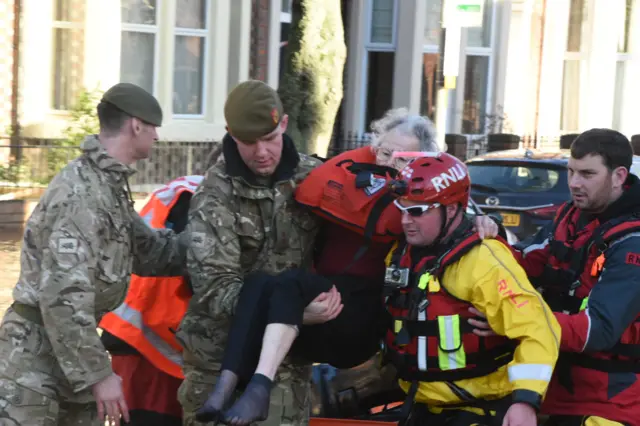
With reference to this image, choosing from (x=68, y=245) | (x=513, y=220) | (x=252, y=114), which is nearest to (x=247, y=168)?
(x=252, y=114)

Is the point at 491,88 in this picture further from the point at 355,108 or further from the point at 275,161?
the point at 275,161

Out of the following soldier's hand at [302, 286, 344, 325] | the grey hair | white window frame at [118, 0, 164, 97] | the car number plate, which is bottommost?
the car number plate

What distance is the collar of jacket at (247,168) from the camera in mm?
4578

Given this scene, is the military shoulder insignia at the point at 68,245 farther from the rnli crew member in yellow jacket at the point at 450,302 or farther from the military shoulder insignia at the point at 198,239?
the rnli crew member in yellow jacket at the point at 450,302

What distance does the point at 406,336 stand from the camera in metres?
4.30

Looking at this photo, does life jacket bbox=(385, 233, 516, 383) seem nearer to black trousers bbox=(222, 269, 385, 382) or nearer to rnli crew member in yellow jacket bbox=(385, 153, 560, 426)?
rnli crew member in yellow jacket bbox=(385, 153, 560, 426)

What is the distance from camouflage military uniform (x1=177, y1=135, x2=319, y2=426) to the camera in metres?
4.52

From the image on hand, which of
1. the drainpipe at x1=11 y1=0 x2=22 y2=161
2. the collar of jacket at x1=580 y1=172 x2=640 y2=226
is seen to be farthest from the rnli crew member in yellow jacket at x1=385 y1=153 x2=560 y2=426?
the drainpipe at x1=11 y1=0 x2=22 y2=161

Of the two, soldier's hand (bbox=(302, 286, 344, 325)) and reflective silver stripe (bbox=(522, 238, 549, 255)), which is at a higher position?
reflective silver stripe (bbox=(522, 238, 549, 255))

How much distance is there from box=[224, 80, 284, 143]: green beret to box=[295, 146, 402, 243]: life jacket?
30cm

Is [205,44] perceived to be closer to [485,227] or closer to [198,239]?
[198,239]

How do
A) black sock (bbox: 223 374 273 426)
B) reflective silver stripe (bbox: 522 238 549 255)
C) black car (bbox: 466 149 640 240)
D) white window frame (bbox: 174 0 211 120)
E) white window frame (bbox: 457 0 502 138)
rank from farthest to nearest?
white window frame (bbox: 457 0 502 138) < white window frame (bbox: 174 0 211 120) < black car (bbox: 466 149 640 240) < reflective silver stripe (bbox: 522 238 549 255) < black sock (bbox: 223 374 273 426)

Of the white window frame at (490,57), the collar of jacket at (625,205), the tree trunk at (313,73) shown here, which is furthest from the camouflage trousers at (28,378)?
the white window frame at (490,57)

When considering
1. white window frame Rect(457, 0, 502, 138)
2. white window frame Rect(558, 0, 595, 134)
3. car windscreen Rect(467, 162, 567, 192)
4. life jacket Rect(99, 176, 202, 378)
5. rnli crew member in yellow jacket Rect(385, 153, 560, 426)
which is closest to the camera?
rnli crew member in yellow jacket Rect(385, 153, 560, 426)
